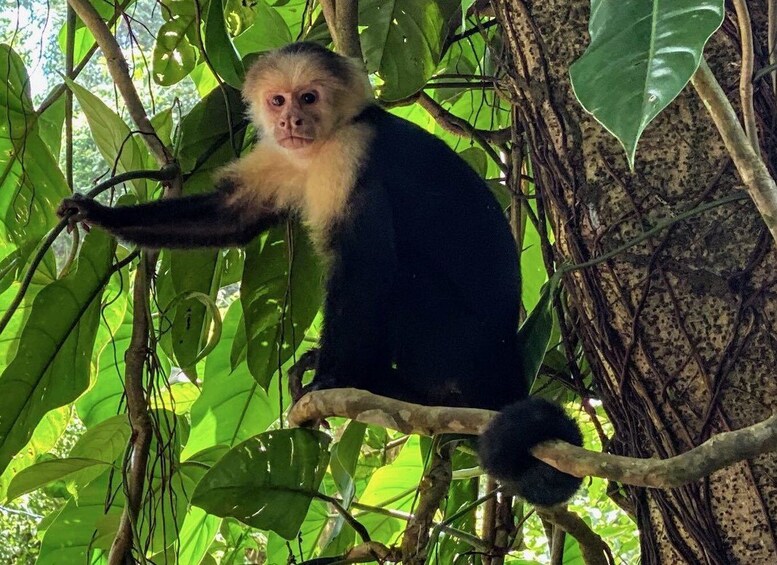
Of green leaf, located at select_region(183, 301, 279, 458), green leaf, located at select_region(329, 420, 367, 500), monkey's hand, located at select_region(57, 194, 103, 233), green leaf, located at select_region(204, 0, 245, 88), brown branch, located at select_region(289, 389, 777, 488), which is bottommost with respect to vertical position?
brown branch, located at select_region(289, 389, 777, 488)

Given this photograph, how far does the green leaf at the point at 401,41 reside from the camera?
220 cm

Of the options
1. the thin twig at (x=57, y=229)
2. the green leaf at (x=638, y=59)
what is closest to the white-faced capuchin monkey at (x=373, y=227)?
the thin twig at (x=57, y=229)

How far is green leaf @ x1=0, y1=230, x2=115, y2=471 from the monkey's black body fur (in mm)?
201

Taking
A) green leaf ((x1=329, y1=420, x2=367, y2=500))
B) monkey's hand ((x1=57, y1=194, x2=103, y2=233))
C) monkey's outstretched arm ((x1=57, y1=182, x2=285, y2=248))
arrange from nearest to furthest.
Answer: green leaf ((x1=329, y1=420, x2=367, y2=500)), monkey's hand ((x1=57, y1=194, x2=103, y2=233)), monkey's outstretched arm ((x1=57, y1=182, x2=285, y2=248))

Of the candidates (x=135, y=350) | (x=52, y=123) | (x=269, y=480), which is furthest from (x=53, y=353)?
(x=52, y=123)

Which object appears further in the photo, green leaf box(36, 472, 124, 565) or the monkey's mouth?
the monkey's mouth

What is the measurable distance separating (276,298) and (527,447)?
0.82 m

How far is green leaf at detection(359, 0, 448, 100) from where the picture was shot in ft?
7.22

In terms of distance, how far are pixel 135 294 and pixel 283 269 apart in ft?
1.55

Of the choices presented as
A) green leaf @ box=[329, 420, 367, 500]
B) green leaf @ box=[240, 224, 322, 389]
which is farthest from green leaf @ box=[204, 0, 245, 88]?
green leaf @ box=[329, 420, 367, 500]

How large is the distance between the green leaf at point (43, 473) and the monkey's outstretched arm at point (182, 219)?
1.68 feet

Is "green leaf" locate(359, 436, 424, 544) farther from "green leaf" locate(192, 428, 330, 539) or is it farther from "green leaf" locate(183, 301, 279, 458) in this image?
"green leaf" locate(192, 428, 330, 539)

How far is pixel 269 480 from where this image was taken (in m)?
1.54

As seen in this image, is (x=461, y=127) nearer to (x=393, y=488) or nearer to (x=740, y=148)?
(x=393, y=488)
